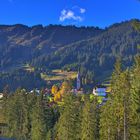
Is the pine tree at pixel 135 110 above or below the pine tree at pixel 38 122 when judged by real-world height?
above

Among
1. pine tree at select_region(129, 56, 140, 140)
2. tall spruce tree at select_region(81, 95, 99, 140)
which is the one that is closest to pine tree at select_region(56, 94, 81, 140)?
tall spruce tree at select_region(81, 95, 99, 140)

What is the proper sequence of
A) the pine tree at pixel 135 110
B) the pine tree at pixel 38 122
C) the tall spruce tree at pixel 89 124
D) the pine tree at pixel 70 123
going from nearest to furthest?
the pine tree at pixel 135 110, the tall spruce tree at pixel 89 124, the pine tree at pixel 70 123, the pine tree at pixel 38 122

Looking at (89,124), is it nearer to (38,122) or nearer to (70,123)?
(70,123)

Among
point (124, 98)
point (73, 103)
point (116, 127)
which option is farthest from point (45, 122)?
point (124, 98)

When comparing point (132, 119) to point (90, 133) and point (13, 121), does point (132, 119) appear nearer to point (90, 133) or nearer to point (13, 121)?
point (90, 133)

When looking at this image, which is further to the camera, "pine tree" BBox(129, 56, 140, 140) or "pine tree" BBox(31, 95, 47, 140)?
"pine tree" BBox(31, 95, 47, 140)

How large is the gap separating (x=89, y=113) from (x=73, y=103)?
13.3 metres

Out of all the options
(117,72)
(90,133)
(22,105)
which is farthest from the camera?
(22,105)

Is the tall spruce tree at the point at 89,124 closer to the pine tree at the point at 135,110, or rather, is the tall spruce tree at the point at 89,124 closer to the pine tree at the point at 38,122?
the pine tree at the point at 135,110

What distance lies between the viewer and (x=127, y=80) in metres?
77.1

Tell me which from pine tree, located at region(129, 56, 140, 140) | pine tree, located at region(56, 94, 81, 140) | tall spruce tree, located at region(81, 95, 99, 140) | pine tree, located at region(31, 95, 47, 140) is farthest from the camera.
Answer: pine tree, located at region(31, 95, 47, 140)

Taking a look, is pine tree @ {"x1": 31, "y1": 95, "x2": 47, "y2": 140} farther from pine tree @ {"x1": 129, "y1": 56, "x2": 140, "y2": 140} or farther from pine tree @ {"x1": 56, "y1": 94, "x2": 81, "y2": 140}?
pine tree @ {"x1": 129, "y1": 56, "x2": 140, "y2": 140}

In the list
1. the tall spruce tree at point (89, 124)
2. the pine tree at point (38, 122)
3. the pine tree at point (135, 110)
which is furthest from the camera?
the pine tree at point (38, 122)

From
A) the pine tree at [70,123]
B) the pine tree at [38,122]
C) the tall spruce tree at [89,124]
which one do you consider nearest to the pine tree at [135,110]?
the tall spruce tree at [89,124]
